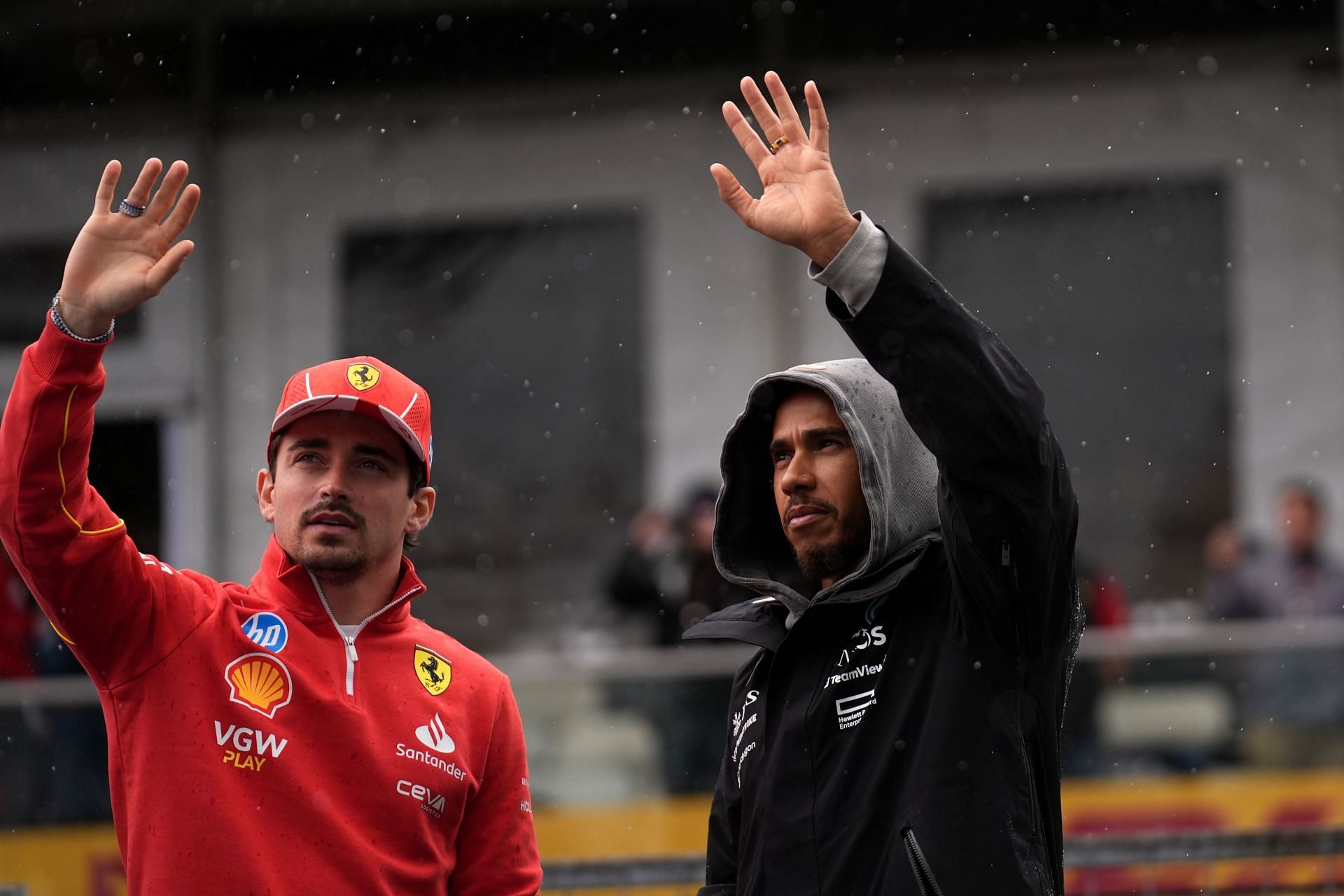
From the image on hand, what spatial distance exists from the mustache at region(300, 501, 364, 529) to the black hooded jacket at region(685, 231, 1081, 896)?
743 mm

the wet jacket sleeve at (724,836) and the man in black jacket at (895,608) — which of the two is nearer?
the man in black jacket at (895,608)

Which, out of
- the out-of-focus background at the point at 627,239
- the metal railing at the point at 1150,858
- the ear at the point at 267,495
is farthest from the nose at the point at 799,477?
the out-of-focus background at the point at 627,239

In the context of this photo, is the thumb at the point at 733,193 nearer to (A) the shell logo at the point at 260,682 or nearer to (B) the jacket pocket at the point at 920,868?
(B) the jacket pocket at the point at 920,868

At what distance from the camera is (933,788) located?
9.04 feet

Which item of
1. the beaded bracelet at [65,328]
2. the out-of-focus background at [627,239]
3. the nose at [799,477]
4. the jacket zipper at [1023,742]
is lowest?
the jacket zipper at [1023,742]

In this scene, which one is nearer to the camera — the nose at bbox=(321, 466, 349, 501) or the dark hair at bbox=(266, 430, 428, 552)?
the nose at bbox=(321, 466, 349, 501)

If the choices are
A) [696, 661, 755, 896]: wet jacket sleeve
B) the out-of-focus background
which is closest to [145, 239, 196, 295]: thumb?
[696, 661, 755, 896]: wet jacket sleeve

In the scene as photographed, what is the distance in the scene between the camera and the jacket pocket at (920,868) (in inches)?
106

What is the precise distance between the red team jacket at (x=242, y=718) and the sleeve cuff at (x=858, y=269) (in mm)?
1216

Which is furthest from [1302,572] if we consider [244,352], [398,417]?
[244,352]

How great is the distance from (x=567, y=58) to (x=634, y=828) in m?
5.96

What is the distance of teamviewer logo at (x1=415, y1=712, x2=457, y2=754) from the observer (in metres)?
3.18

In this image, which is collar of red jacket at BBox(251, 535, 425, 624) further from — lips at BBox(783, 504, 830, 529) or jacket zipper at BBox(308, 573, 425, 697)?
lips at BBox(783, 504, 830, 529)

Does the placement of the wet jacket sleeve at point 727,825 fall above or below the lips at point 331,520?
below
